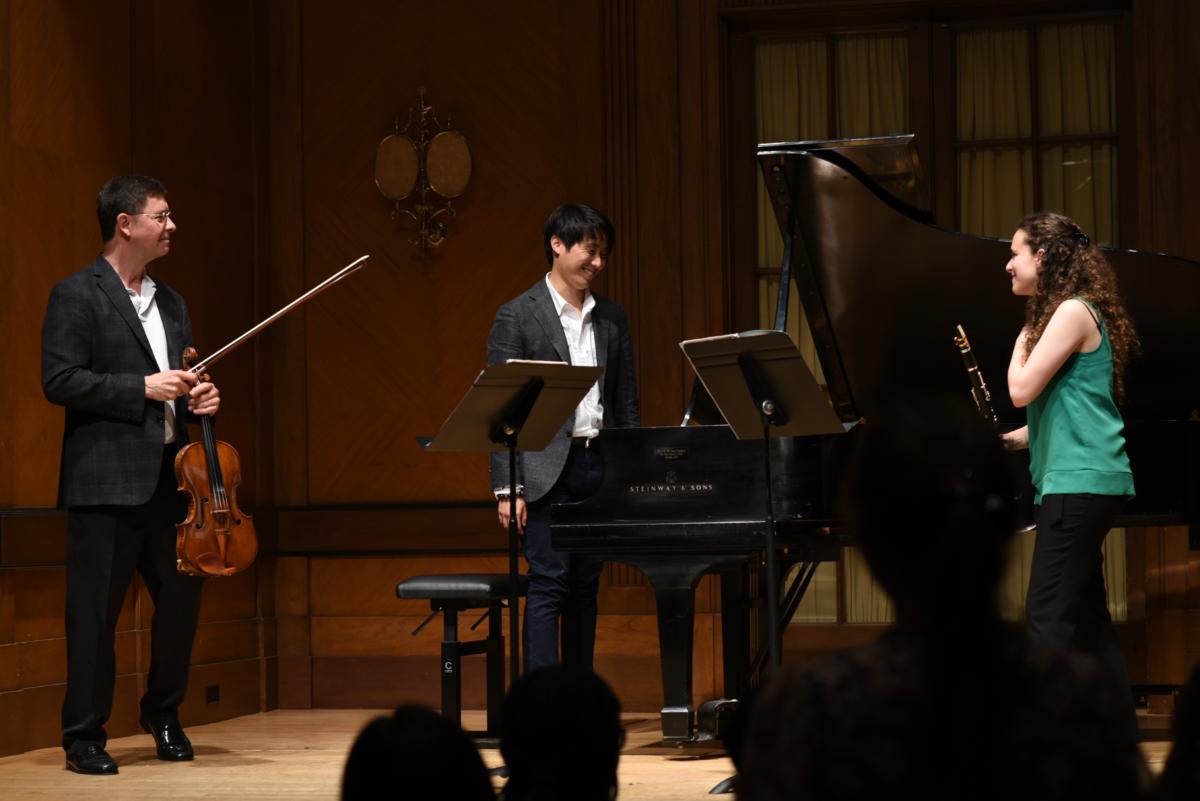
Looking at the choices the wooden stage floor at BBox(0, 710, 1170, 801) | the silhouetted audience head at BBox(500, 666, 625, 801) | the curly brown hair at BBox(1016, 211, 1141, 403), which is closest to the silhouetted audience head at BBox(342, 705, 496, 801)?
the silhouetted audience head at BBox(500, 666, 625, 801)

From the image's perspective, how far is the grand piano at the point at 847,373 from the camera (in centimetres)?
441

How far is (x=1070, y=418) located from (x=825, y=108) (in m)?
2.50

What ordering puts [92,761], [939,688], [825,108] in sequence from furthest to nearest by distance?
[825,108], [92,761], [939,688]

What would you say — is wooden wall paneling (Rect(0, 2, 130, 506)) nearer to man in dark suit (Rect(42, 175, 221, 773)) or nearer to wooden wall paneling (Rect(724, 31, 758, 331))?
man in dark suit (Rect(42, 175, 221, 773))

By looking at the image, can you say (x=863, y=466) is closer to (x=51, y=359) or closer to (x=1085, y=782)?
(x=1085, y=782)

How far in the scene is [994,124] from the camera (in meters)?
6.05

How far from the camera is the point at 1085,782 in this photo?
129 centimetres

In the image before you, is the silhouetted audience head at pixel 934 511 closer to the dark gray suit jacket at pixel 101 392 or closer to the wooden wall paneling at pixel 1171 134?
the dark gray suit jacket at pixel 101 392

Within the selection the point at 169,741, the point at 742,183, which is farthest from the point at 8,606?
the point at 742,183

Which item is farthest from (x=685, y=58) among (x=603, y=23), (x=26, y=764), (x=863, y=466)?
(x=863, y=466)

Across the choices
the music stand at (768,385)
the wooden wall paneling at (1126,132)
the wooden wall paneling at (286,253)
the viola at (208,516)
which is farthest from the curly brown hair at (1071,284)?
the wooden wall paneling at (286,253)

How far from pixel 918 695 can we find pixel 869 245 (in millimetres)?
3421

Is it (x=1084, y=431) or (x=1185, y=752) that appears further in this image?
(x=1084, y=431)

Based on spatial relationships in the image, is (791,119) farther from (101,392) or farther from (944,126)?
(101,392)
